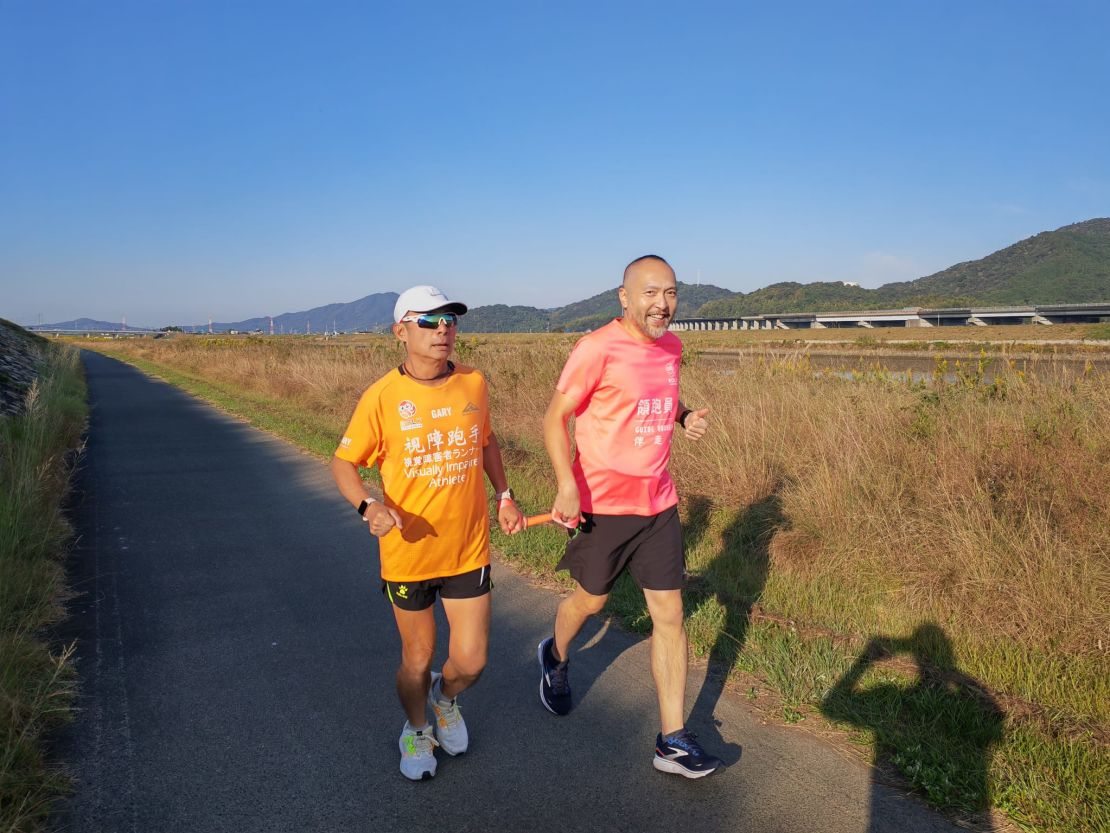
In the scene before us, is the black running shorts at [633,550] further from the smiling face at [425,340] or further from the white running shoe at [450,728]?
the smiling face at [425,340]

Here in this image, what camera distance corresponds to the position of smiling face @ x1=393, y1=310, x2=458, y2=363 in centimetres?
303

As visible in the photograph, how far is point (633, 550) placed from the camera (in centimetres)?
355

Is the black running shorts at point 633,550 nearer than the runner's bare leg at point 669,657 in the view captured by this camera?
No

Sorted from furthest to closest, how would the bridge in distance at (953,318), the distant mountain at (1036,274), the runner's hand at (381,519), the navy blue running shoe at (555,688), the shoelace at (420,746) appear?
1. the distant mountain at (1036,274)
2. the bridge in distance at (953,318)
3. the navy blue running shoe at (555,688)
4. the shoelace at (420,746)
5. the runner's hand at (381,519)

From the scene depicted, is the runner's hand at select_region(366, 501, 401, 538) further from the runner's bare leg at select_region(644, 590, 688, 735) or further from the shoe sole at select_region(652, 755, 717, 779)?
the shoe sole at select_region(652, 755, 717, 779)

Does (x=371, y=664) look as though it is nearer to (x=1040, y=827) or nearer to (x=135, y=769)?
(x=135, y=769)

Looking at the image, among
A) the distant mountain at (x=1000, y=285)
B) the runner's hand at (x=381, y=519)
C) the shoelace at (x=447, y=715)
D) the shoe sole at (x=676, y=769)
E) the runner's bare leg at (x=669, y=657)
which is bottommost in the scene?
the shoe sole at (x=676, y=769)

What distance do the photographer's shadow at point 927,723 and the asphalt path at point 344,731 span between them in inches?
5.0

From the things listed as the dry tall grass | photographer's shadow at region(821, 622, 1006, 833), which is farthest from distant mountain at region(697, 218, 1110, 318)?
photographer's shadow at region(821, 622, 1006, 833)

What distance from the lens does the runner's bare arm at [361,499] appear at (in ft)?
9.29

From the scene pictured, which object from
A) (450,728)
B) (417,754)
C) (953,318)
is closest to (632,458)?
(450,728)

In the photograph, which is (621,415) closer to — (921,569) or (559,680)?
(559,680)

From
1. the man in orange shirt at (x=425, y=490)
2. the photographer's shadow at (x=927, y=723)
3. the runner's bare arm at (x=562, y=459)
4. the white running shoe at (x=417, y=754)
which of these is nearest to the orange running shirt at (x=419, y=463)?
the man in orange shirt at (x=425, y=490)

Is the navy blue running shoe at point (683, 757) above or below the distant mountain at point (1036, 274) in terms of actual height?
below
